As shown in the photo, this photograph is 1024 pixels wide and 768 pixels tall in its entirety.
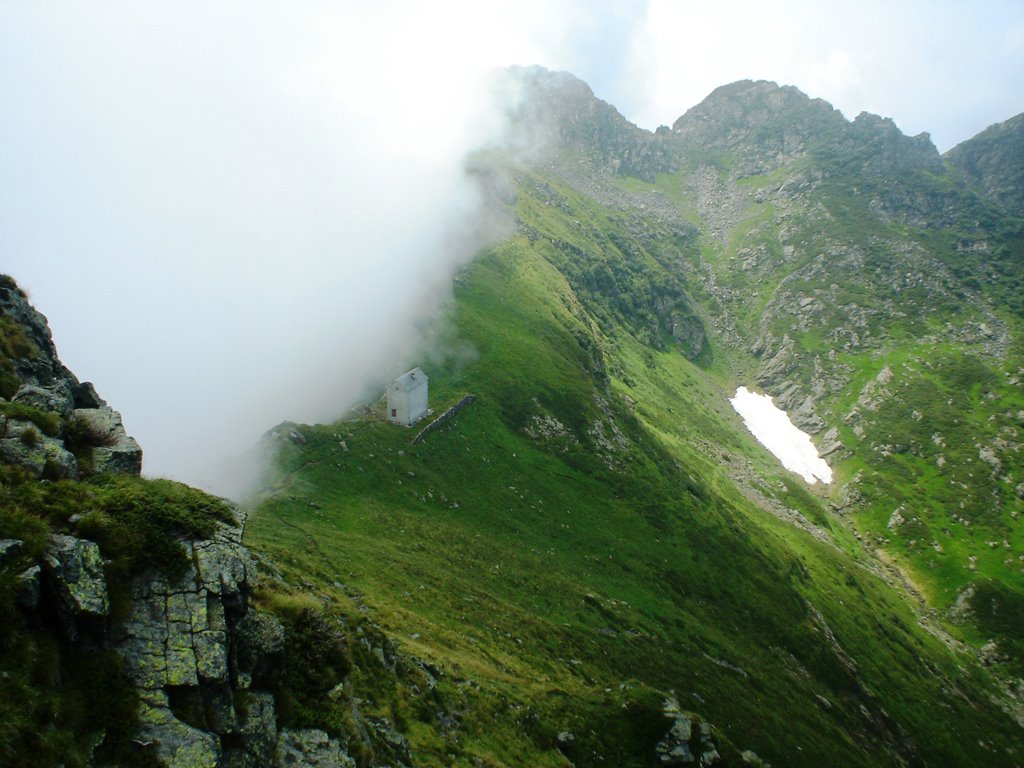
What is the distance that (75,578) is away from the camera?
15.2 metres

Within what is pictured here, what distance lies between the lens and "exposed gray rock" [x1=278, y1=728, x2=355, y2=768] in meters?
17.6

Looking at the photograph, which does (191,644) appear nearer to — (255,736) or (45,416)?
(255,736)

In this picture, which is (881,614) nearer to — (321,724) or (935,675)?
(935,675)

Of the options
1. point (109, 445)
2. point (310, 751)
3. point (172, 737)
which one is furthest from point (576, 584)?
point (172, 737)

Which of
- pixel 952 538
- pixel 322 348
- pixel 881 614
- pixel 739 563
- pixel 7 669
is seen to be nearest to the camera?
pixel 7 669

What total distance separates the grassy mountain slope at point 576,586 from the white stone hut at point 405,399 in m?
3.76

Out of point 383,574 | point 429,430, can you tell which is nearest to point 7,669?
point 383,574

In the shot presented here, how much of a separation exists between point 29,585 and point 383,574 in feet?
118

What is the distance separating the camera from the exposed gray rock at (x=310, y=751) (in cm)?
1762

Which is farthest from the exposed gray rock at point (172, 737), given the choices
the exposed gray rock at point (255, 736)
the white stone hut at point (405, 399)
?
the white stone hut at point (405, 399)

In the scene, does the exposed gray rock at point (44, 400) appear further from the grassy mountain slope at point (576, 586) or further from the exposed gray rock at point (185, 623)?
the grassy mountain slope at point (576, 586)

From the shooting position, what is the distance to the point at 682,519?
107 meters

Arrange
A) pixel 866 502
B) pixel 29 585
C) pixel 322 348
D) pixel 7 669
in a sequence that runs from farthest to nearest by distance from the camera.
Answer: pixel 866 502
pixel 322 348
pixel 29 585
pixel 7 669

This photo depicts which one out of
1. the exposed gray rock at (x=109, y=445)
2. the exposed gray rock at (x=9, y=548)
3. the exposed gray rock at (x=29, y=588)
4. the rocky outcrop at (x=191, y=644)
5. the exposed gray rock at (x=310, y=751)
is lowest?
the exposed gray rock at (x=310, y=751)
